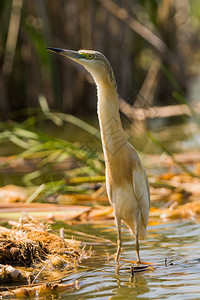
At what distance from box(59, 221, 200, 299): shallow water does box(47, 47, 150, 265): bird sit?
22cm

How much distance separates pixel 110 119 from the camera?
3.69 meters

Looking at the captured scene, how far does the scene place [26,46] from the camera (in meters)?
10.2

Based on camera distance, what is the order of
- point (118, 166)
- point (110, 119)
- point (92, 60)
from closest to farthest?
point (92, 60) → point (110, 119) → point (118, 166)

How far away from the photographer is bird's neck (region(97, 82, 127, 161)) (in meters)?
3.65

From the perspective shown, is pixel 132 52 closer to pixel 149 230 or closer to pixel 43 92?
pixel 43 92

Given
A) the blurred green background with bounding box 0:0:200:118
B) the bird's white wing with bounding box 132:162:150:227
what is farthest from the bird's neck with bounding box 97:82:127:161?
the blurred green background with bounding box 0:0:200:118

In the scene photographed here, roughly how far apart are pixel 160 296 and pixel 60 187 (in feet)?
7.81

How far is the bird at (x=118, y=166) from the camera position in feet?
12.0

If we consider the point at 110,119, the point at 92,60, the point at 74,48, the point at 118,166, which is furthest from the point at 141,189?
the point at 74,48

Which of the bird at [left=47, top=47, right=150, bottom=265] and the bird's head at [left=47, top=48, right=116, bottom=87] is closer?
the bird's head at [left=47, top=48, right=116, bottom=87]

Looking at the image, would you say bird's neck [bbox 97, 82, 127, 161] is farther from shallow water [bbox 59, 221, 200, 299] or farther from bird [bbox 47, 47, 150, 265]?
shallow water [bbox 59, 221, 200, 299]

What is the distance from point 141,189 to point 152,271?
0.57 meters

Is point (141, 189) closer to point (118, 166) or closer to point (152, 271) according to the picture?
point (118, 166)

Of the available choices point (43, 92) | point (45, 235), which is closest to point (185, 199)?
point (45, 235)
